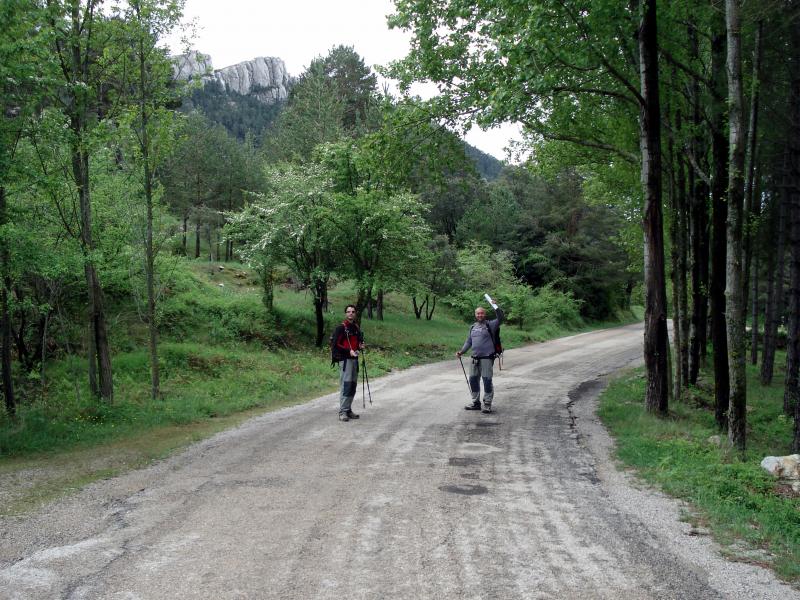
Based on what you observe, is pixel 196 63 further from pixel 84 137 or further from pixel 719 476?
pixel 719 476

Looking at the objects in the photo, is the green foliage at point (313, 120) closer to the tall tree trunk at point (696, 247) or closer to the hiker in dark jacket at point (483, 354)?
the tall tree trunk at point (696, 247)

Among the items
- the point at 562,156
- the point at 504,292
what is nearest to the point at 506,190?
the point at 504,292

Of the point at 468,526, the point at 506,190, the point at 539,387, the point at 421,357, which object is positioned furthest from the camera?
the point at 506,190

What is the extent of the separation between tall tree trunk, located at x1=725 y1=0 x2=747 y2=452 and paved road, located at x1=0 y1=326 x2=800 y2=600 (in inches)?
76.2

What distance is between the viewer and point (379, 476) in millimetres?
6500

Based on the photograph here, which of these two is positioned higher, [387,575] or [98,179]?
[98,179]

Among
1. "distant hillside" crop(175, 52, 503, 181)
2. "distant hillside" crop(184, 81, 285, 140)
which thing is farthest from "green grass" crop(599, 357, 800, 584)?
"distant hillside" crop(184, 81, 285, 140)

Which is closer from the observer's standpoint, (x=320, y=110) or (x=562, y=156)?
(x=562, y=156)

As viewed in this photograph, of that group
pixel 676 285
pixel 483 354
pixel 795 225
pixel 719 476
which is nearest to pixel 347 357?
pixel 483 354

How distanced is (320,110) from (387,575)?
113 ft

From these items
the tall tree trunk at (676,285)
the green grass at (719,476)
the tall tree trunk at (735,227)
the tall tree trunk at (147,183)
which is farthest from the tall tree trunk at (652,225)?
the tall tree trunk at (147,183)

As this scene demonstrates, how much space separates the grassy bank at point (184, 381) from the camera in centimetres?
789

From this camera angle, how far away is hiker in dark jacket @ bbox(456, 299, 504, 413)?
10727mm

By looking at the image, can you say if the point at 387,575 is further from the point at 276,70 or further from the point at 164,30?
the point at 276,70
